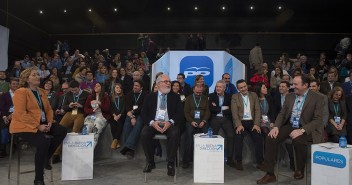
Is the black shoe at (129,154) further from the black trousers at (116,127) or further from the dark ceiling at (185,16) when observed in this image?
the dark ceiling at (185,16)

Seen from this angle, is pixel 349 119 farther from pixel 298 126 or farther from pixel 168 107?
pixel 168 107

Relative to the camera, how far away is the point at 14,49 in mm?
11836

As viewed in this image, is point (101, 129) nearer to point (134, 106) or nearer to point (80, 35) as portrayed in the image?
point (134, 106)

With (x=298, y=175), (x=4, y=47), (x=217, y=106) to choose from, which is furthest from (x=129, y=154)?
(x=4, y=47)

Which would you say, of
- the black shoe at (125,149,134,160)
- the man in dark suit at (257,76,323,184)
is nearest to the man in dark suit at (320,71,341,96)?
the man in dark suit at (257,76,323,184)

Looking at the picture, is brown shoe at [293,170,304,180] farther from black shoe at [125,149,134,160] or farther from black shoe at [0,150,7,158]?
black shoe at [0,150,7,158]

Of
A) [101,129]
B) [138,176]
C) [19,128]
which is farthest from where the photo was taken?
[101,129]

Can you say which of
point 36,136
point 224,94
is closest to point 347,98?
point 224,94

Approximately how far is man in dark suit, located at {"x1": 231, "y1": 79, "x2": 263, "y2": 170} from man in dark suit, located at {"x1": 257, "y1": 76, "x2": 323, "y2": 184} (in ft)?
2.22

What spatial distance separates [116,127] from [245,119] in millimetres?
2010

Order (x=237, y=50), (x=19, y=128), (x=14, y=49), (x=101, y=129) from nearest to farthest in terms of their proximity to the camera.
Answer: (x=19, y=128)
(x=101, y=129)
(x=14, y=49)
(x=237, y=50)

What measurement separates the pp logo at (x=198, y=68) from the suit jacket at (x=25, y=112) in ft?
12.5

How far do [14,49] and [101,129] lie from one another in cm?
870

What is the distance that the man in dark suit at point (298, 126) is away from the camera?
3697 millimetres
